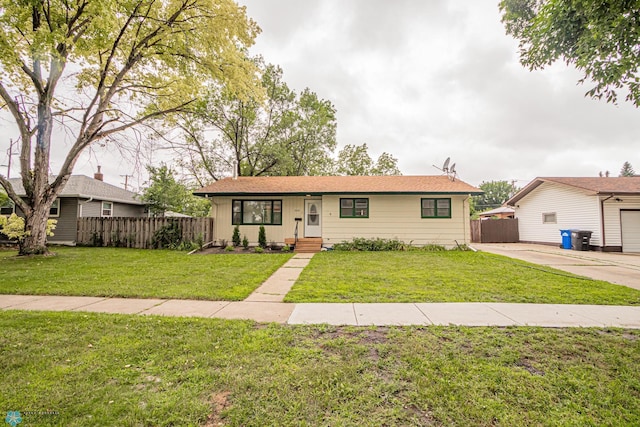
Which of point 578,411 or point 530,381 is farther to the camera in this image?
point 530,381

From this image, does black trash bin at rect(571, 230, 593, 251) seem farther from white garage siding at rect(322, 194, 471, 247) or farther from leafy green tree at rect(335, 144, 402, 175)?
leafy green tree at rect(335, 144, 402, 175)

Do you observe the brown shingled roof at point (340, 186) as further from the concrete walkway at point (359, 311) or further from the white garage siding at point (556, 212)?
the concrete walkway at point (359, 311)

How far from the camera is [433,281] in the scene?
244 inches

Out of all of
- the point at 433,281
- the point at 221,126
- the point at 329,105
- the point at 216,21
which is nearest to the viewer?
the point at 433,281

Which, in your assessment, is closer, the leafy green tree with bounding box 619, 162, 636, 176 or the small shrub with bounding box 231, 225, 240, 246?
the small shrub with bounding box 231, 225, 240, 246

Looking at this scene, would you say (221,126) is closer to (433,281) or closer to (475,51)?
(475,51)

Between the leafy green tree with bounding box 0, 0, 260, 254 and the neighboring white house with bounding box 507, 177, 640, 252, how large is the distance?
18026 millimetres

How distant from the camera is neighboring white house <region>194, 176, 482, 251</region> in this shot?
12.6 metres

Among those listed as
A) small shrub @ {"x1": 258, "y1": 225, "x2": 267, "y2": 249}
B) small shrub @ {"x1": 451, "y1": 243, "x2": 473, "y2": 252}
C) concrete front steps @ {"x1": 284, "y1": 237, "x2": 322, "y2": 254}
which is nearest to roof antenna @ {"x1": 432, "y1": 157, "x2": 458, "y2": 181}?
small shrub @ {"x1": 451, "y1": 243, "x2": 473, "y2": 252}

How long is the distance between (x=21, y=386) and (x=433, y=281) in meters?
6.46

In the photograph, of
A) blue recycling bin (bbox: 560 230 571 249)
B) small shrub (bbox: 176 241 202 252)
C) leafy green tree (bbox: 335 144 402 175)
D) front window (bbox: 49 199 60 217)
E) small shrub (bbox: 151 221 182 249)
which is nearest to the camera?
small shrub (bbox: 176 241 202 252)

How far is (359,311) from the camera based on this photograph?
4168 millimetres

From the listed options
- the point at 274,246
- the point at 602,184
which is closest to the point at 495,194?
the point at 602,184

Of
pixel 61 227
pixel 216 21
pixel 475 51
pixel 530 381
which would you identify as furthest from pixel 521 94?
pixel 61 227
